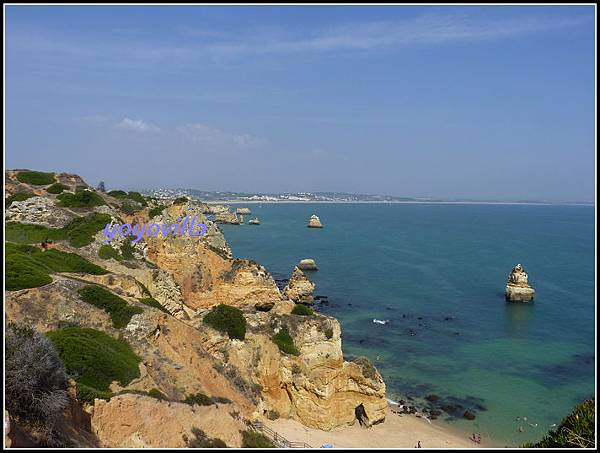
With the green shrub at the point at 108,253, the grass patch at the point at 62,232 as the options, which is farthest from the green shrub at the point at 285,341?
the grass patch at the point at 62,232

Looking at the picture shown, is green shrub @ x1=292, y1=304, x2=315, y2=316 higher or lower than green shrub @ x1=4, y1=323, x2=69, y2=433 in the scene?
lower

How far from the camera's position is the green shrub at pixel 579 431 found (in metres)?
13.0

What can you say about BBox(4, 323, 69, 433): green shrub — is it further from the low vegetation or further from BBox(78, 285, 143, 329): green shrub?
BBox(78, 285, 143, 329): green shrub

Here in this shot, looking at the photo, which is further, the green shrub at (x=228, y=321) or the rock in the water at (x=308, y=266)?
the rock in the water at (x=308, y=266)

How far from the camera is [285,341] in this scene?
28906 mm

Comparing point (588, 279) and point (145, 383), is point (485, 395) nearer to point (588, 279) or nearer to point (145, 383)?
point (145, 383)

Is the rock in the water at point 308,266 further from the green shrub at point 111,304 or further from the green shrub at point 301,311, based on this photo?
the green shrub at point 111,304

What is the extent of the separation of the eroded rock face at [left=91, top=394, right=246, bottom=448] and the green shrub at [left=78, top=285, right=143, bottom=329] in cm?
709

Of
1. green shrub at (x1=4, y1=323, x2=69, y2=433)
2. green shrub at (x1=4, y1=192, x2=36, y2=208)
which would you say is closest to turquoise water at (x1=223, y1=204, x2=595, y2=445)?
green shrub at (x1=4, y1=323, x2=69, y2=433)

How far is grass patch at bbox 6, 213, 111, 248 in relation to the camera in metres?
32.8

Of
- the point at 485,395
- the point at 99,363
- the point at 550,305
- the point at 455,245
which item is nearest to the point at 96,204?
the point at 99,363

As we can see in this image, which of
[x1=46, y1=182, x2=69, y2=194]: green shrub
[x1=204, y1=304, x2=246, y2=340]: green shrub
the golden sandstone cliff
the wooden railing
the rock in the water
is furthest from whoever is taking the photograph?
the rock in the water

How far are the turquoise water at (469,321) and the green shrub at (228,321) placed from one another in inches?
666

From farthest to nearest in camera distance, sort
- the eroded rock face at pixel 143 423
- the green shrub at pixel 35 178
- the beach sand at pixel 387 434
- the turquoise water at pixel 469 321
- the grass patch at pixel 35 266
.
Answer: the green shrub at pixel 35 178
the turquoise water at pixel 469 321
the beach sand at pixel 387 434
the grass patch at pixel 35 266
the eroded rock face at pixel 143 423
